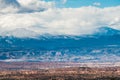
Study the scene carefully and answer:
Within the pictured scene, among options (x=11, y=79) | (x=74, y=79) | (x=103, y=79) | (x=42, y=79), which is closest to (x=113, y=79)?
(x=103, y=79)

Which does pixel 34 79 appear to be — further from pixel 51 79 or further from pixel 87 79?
pixel 87 79

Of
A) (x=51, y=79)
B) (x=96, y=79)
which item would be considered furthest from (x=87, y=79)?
(x=51, y=79)

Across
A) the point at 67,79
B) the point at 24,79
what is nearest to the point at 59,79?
the point at 67,79

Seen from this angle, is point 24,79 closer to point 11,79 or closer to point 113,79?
point 11,79

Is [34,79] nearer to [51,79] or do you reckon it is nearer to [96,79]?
[51,79]

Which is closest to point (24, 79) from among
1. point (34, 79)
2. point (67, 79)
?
point (34, 79)

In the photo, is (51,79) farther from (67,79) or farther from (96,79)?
(96,79)
